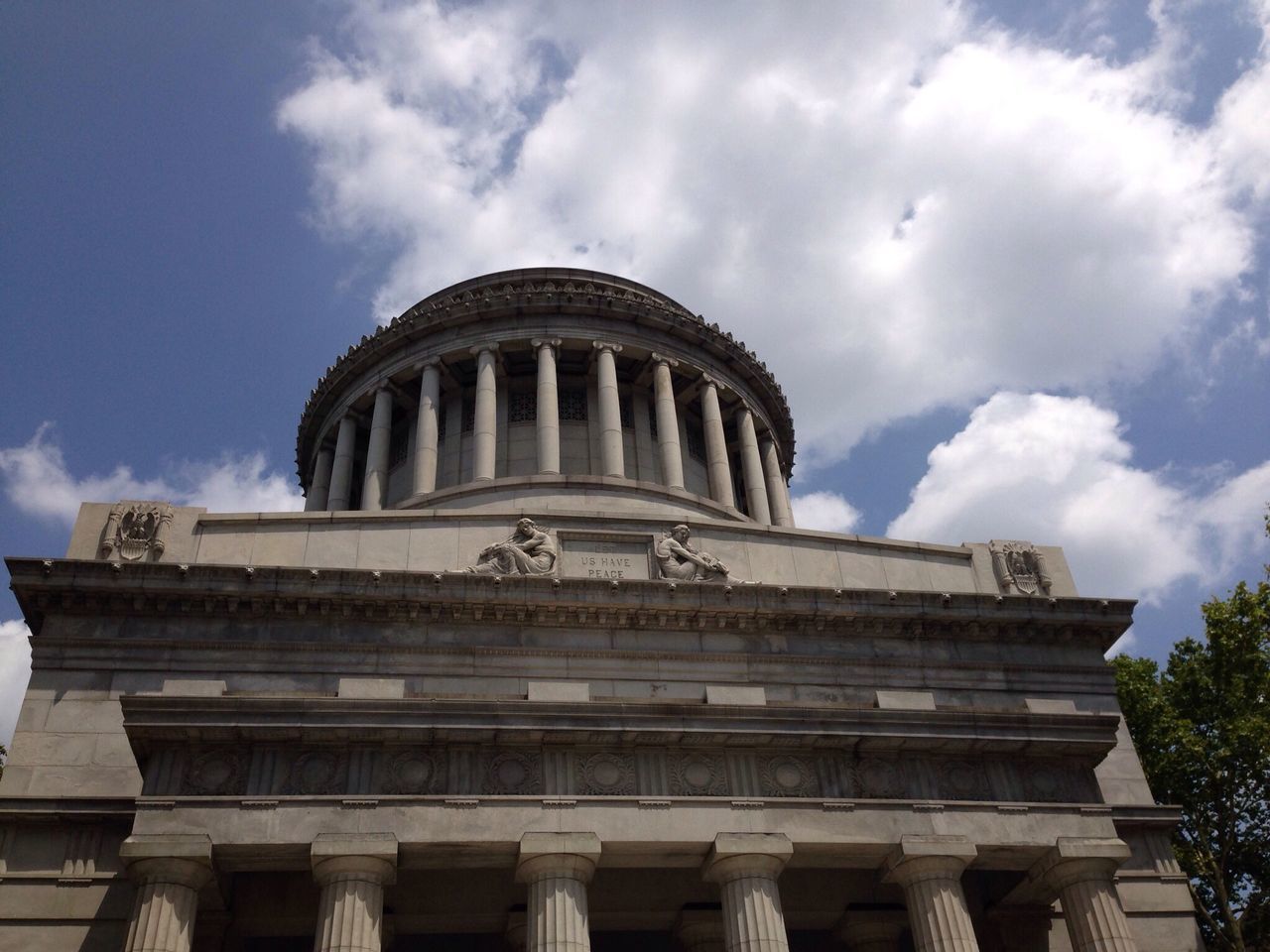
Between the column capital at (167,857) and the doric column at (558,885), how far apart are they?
5455 millimetres

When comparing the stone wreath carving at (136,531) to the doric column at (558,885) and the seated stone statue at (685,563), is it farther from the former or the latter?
the doric column at (558,885)

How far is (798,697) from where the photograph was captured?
24969 millimetres

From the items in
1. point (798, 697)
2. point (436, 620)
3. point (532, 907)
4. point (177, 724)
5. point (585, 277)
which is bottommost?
point (532, 907)

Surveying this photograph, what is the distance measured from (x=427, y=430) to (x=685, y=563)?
53.4ft

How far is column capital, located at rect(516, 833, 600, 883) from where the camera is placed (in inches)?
760

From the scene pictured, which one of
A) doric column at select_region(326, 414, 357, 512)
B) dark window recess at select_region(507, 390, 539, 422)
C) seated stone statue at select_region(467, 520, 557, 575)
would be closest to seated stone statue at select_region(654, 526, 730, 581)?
seated stone statue at select_region(467, 520, 557, 575)

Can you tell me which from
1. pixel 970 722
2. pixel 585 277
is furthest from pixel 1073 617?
pixel 585 277

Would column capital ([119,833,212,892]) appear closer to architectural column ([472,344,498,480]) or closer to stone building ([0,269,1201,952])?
stone building ([0,269,1201,952])

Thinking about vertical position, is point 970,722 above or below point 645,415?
below

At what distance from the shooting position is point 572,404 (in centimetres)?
4366

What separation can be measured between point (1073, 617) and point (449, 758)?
53.2 ft

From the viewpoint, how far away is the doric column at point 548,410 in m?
38.5

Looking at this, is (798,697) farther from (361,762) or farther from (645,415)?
(645,415)

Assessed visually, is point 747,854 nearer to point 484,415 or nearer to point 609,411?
point 609,411
